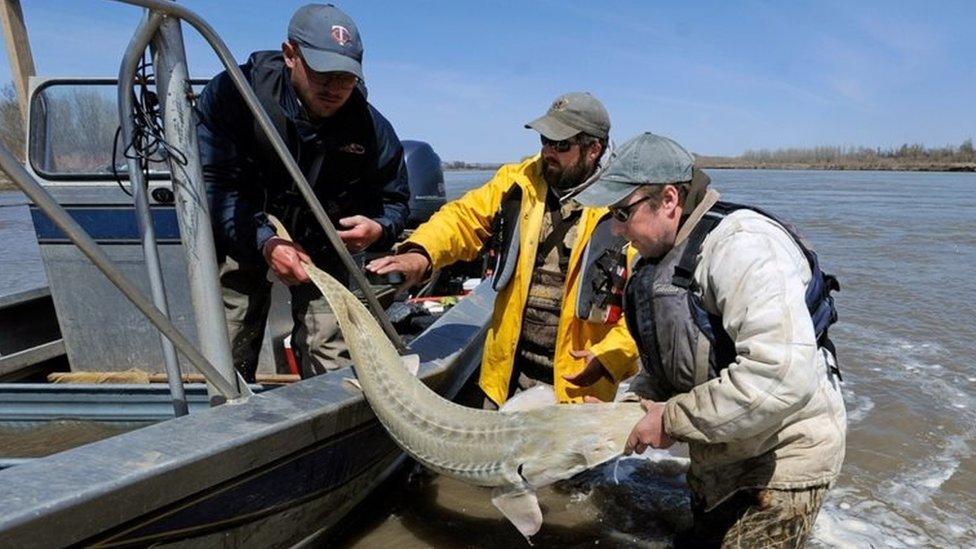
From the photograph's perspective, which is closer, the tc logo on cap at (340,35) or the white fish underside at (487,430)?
the white fish underside at (487,430)

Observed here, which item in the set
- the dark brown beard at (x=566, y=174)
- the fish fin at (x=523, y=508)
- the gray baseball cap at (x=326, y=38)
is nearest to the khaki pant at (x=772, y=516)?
the fish fin at (x=523, y=508)

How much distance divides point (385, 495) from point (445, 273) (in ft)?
12.9

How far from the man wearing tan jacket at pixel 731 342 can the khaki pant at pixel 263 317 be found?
1.70m

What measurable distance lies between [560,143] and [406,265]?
1.01 meters

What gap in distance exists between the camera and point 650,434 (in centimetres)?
240

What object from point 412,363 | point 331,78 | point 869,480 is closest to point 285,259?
point 412,363

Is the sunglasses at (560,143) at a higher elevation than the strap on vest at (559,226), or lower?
higher

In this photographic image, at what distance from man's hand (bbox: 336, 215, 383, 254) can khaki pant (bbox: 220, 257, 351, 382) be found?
1.39ft

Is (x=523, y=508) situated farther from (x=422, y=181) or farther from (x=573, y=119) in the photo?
(x=422, y=181)

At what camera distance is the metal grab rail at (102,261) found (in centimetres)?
198

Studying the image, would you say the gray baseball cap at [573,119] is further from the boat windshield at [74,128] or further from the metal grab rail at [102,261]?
the boat windshield at [74,128]

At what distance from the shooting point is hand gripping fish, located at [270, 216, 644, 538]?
2.53 meters

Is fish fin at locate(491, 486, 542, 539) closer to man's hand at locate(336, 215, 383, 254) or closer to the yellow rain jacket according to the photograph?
the yellow rain jacket

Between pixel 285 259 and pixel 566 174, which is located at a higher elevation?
pixel 566 174
